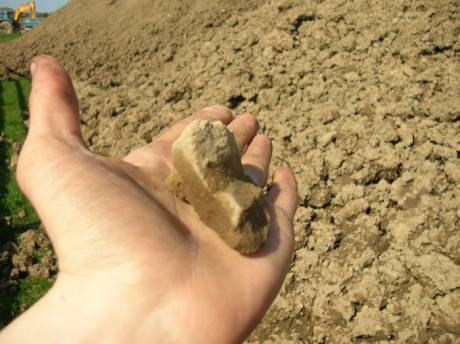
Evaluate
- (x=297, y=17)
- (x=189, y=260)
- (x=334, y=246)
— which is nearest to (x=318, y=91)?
(x=297, y=17)

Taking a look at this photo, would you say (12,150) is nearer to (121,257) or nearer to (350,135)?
(350,135)

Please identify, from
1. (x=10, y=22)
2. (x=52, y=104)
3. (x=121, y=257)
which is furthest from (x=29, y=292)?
(x=10, y=22)

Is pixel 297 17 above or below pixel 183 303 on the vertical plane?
below

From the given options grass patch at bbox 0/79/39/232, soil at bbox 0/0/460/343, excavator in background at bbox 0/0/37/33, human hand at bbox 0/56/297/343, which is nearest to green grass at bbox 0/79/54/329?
grass patch at bbox 0/79/39/232

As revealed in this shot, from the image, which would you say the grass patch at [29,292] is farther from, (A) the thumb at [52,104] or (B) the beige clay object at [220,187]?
(B) the beige clay object at [220,187]

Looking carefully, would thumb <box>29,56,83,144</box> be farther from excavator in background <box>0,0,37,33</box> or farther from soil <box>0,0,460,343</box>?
excavator in background <box>0,0,37,33</box>

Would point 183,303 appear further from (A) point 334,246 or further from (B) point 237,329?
(A) point 334,246
